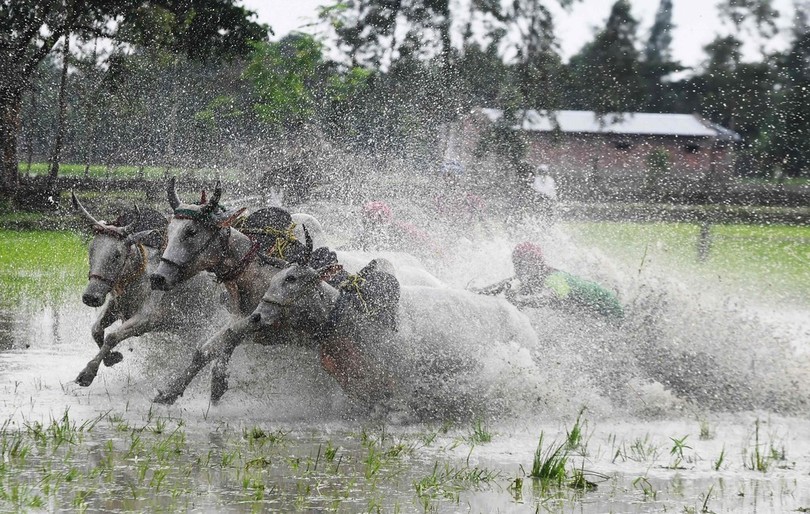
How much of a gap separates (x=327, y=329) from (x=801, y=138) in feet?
117

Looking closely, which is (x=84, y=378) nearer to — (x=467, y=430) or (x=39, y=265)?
(x=467, y=430)

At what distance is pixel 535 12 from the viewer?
29.2 meters

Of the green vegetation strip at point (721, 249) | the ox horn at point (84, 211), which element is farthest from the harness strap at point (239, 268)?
the green vegetation strip at point (721, 249)

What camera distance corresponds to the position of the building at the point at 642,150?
38344mm

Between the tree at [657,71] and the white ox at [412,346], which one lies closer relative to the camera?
the white ox at [412,346]

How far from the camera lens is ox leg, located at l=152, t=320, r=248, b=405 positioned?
21.3ft

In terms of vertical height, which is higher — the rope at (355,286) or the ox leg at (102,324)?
the rope at (355,286)

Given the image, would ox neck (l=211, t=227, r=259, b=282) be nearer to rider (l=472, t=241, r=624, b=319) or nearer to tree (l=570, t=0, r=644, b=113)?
rider (l=472, t=241, r=624, b=319)

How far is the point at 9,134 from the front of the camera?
81.8 ft

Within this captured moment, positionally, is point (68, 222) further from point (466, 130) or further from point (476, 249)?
point (476, 249)

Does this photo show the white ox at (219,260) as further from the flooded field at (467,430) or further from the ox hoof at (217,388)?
the flooded field at (467,430)

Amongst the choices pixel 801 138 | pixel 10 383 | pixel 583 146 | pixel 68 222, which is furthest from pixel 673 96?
pixel 10 383

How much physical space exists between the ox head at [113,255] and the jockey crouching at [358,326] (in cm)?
134

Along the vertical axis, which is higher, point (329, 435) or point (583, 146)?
point (583, 146)
